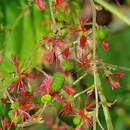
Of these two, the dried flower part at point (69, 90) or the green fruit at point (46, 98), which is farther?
the dried flower part at point (69, 90)

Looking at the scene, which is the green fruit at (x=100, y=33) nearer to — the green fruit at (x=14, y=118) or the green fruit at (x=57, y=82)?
the green fruit at (x=57, y=82)

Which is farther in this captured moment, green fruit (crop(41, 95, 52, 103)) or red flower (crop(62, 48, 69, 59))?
red flower (crop(62, 48, 69, 59))

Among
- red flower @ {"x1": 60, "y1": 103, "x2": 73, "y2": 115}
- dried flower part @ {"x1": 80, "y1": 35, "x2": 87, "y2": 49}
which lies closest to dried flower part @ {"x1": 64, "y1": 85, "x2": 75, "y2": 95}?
red flower @ {"x1": 60, "y1": 103, "x2": 73, "y2": 115}

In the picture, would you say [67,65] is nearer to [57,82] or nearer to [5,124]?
[57,82]

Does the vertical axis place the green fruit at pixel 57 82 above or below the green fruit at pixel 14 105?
above

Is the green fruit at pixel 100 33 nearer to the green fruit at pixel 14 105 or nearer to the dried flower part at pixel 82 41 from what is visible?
the dried flower part at pixel 82 41

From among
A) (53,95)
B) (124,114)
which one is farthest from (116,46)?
(53,95)

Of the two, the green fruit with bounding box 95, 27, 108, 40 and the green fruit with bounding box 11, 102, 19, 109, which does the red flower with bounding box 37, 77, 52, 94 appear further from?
the green fruit with bounding box 95, 27, 108, 40

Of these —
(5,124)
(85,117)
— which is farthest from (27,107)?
(85,117)

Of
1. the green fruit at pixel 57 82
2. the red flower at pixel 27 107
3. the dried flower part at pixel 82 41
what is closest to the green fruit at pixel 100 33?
the dried flower part at pixel 82 41

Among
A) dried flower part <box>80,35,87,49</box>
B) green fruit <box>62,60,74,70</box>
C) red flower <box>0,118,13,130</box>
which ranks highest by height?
dried flower part <box>80,35,87,49</box>

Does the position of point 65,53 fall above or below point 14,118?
above

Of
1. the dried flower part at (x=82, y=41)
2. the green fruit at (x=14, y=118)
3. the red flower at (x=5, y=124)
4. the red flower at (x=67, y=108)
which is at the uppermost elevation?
the dried flower part at (x=82, y=41)

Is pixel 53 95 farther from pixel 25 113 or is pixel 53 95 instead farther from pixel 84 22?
pixel 84 22
